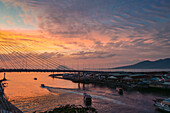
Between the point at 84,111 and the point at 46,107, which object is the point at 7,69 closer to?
the point at 46,107

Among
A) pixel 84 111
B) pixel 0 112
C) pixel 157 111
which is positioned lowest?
pixel 157 111

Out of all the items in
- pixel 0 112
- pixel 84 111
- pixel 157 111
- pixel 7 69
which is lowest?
pixel 157 111

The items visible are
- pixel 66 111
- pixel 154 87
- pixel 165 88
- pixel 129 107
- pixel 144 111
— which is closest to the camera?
pixel 66 111

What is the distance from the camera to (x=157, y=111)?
86.7 ft

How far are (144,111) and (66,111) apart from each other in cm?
1554

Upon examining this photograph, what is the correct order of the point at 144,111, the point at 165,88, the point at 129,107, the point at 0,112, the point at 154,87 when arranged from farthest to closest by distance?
the point at 154,87
the point at 165,88
the point at 129,107
the point at 144,111
the point at 0,112

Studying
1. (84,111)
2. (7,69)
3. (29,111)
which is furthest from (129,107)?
(7,69)

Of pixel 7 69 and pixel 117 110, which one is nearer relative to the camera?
pixel 117 110

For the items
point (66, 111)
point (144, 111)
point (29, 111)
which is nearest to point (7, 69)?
point (29, 111)

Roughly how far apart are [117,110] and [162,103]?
9.65m

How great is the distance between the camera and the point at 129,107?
28047mm

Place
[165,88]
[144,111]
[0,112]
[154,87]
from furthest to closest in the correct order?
[154,87] → [165,88] → [144,111] → [0,112]

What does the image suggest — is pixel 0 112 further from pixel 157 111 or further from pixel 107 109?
pixel 157 111

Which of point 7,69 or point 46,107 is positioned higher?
point 7,69
